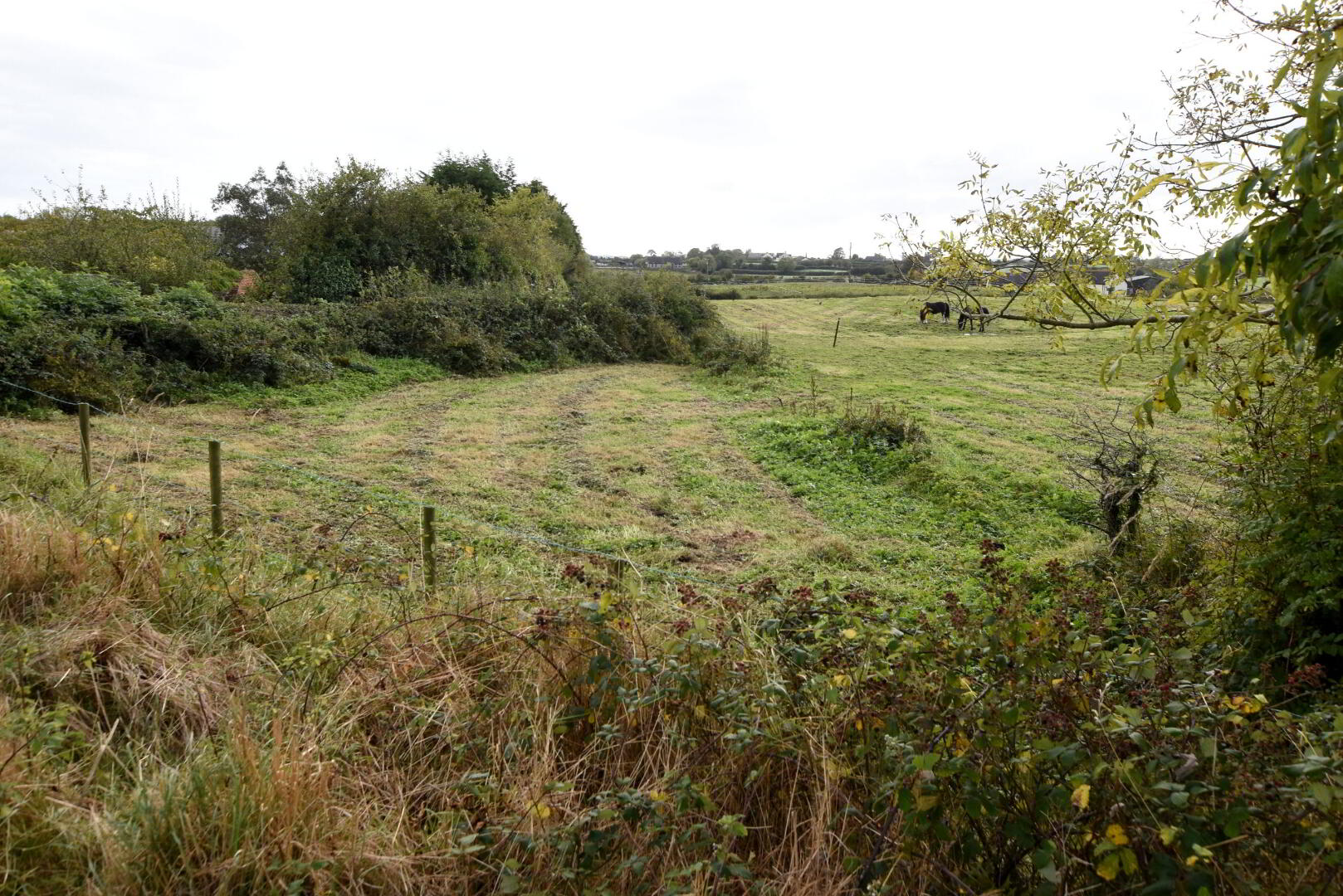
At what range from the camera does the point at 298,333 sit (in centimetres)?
1827

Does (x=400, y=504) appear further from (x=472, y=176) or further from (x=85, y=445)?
(x=472, y=176)

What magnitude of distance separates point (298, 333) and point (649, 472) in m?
11.2

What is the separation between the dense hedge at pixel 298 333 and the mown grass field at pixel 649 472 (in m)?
1.14

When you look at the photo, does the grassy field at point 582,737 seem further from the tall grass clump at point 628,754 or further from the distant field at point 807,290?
the distant field at point 807,290

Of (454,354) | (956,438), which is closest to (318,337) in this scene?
(454,354)

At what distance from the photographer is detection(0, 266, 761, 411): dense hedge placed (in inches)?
529

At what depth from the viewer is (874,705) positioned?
2.71 m

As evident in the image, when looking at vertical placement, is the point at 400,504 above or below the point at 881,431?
below

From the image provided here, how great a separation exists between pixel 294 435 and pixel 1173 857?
528 inches

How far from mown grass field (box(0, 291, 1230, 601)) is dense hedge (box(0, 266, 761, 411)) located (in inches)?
44.8

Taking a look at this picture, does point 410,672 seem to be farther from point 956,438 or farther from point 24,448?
point 956,438

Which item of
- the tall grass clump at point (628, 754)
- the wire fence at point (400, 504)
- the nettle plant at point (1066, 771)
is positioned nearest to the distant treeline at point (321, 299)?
the wire fence at point (400, 504)

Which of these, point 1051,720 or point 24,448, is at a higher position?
point 1051,720

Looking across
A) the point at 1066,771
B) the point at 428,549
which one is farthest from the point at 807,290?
the point at 1066,771
